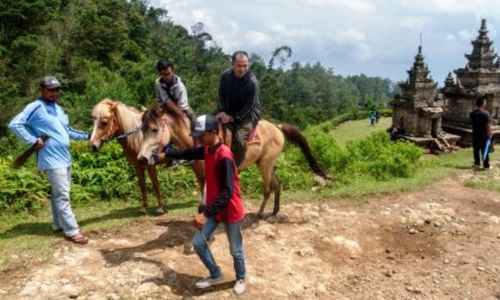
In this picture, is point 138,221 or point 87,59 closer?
point 138,221

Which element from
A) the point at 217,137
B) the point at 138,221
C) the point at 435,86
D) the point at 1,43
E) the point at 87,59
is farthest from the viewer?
the point at 87,59

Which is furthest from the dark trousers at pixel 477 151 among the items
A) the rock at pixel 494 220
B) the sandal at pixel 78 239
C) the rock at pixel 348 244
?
the sandal at pixel 78 239

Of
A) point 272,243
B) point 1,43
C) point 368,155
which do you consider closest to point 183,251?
point 272,243

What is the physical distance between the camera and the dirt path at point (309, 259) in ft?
19.3

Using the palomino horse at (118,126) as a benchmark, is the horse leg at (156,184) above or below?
below

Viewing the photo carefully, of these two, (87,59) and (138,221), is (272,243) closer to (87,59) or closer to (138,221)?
(138,221)

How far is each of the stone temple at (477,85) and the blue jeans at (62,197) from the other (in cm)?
2132

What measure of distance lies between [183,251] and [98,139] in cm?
214

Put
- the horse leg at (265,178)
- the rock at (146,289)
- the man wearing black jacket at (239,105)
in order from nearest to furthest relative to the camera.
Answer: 1. the rock at (146,289)
2. the man wearing black jacket at (239,105)
3. the horse leg at (265,178)

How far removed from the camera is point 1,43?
1099 inches

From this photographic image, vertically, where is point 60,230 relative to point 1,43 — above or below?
below

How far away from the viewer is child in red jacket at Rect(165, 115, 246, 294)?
516 centimetres

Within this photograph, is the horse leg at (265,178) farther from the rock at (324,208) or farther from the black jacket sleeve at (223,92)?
the black jacket sleeve at (223,92)

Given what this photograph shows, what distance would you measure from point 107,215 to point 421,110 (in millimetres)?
19215
